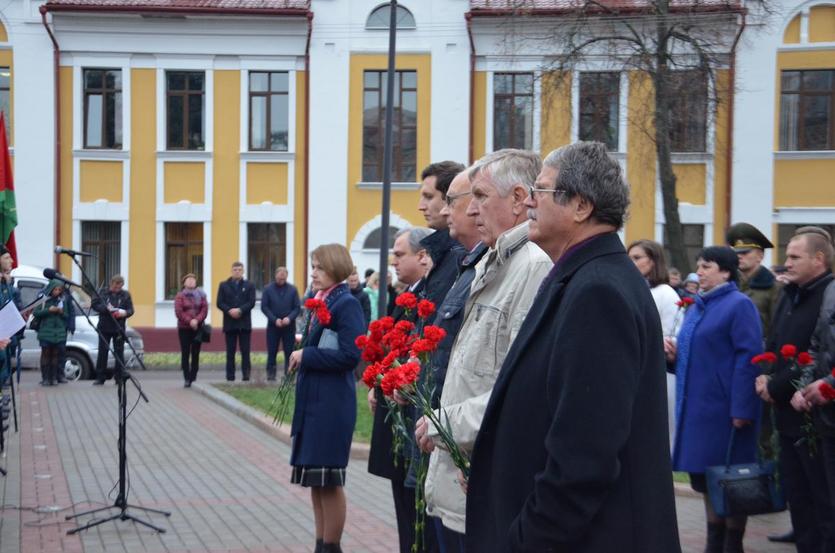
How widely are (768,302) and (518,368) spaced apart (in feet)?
18.0

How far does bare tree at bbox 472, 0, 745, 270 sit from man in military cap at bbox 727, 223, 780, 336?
1416 centimetres

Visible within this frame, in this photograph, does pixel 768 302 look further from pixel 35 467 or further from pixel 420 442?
pixel 35 467

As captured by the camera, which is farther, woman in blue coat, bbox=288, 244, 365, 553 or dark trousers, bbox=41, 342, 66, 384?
dark trousers, bbox=41, 342, 66, 384

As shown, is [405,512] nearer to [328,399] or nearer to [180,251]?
[328,399]

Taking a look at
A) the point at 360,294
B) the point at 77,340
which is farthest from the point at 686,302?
the point at 77,340

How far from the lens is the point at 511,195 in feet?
13.8

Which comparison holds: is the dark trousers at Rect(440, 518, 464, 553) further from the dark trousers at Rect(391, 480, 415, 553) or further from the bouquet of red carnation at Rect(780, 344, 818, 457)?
the bouquet of red carnation at Rect(780, 344, 818, 457)

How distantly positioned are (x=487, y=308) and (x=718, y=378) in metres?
3.36

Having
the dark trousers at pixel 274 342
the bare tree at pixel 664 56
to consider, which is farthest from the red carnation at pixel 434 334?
the bare tree at pixel 664 56

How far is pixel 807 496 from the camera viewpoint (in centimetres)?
680

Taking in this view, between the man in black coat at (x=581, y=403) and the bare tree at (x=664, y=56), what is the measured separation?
19.3m

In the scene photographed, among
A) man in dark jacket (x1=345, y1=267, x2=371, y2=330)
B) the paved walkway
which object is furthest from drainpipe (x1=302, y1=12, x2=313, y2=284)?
the paved walkway

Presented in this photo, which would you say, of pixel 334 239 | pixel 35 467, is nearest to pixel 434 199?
pixel 35 467

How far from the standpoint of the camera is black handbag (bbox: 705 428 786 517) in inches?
261
